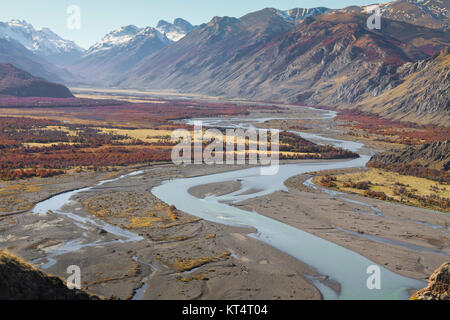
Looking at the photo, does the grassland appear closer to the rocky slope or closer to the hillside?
the hillside

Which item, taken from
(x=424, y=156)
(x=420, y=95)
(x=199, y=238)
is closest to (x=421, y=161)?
(x=424, y=156)

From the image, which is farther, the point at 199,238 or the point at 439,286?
the point at 199,238

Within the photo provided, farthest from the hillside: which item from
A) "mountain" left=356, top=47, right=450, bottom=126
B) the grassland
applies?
"mountain" left=356, top=47, right=450, bottom=126

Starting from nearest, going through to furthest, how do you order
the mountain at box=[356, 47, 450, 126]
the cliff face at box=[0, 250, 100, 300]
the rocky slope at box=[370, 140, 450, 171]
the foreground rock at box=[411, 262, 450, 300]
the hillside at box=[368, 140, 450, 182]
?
the cliff face at box=[0, 250, 100, 300], the foreground rock at box=[411, 262, 450, 300], the hillside at box=[368, 140, 450, 182], the rocky slope at box=[370, 140, 450, 171], the mountain at box=[356, 47, 450, 126]

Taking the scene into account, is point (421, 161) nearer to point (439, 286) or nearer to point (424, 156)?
point (424, 156)
